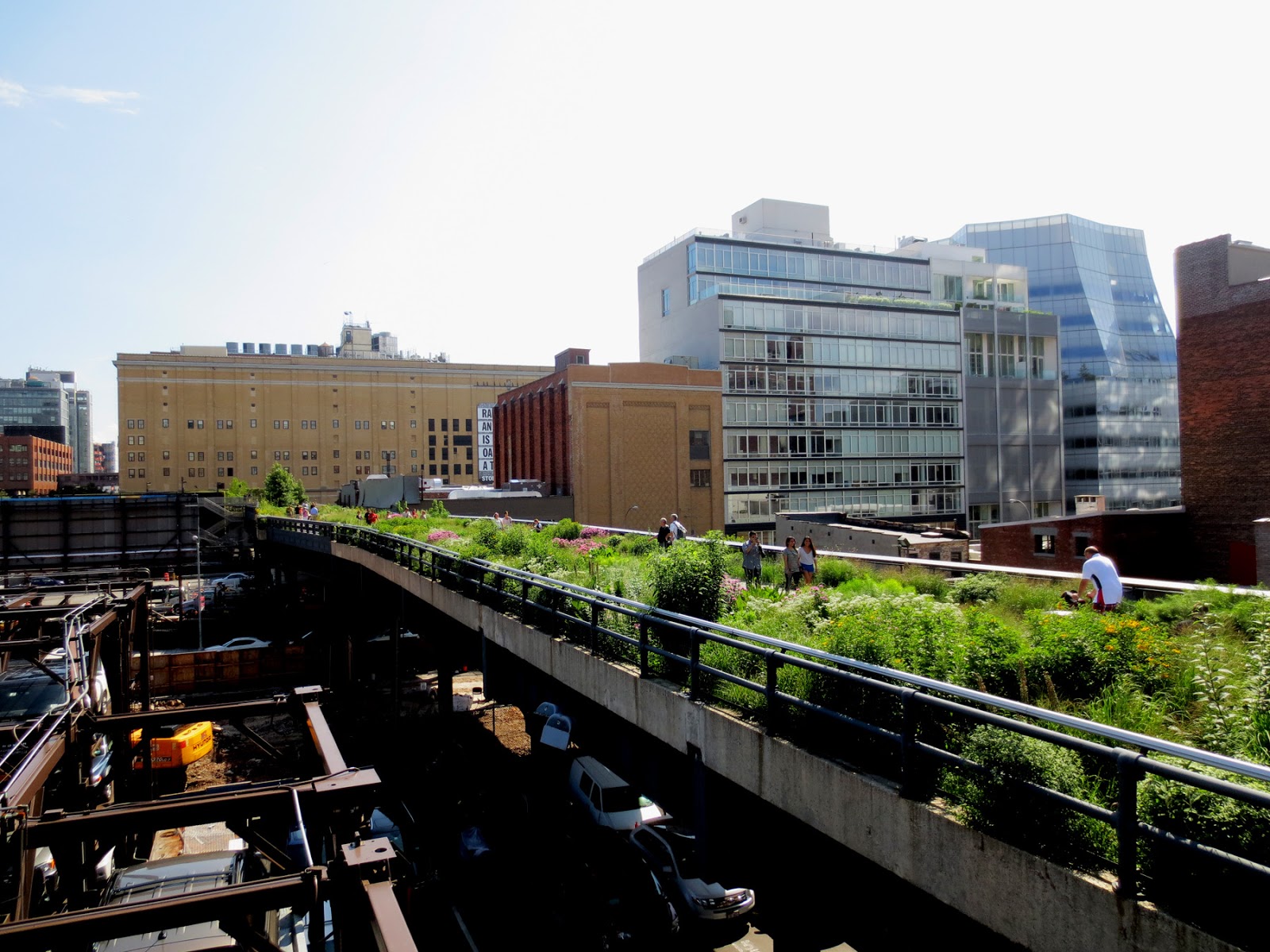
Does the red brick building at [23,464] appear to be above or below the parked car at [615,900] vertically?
above

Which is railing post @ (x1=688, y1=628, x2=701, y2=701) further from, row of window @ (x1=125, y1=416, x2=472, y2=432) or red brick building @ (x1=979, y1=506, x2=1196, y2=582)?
row of window @ (x1=125, y1=416, x2=472, y2=432)

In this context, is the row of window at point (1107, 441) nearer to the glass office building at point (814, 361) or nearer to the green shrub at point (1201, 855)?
the glass office building at point (814, 361)

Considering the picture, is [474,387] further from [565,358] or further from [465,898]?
[465,898]

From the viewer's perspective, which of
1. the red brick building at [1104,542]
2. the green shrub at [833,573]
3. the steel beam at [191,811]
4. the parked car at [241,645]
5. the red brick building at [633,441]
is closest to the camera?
the steel beam at [191,811]

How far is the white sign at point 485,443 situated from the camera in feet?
302

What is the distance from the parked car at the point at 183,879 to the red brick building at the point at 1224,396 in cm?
3206

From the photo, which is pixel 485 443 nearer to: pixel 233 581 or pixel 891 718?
pixel 233 581

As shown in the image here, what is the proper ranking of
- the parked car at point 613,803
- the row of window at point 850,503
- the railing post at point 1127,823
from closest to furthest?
1. the railing post at point 1127,823
2. the parked car at point 613,803
3. the row of window at point 850,503

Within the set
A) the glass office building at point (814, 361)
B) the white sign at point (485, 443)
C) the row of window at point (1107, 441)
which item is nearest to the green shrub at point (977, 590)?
the glass office building at point (814, 361)

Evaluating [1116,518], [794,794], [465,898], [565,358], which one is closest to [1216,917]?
[794,794]

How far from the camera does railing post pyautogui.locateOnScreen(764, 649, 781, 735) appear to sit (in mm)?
7094

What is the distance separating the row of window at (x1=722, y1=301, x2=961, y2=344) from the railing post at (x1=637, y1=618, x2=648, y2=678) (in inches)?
2162

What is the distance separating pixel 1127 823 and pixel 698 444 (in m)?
57.9

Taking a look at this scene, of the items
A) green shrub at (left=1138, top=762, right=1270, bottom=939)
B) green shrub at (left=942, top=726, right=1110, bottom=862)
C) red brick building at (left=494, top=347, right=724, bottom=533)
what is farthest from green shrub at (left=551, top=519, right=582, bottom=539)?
red brick building at (left=494, top=347, right=724, bottom=533)
